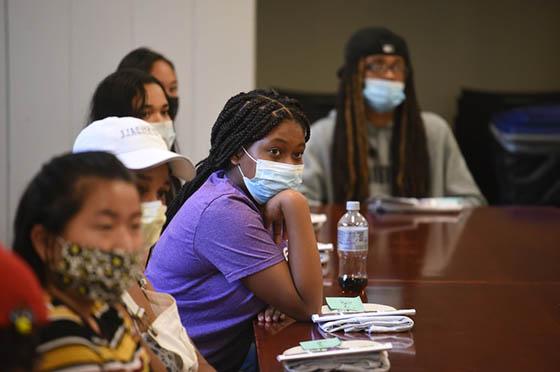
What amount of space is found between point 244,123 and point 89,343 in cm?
100

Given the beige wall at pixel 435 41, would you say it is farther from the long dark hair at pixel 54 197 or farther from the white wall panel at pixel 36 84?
the long dark hair at pixel 54 197

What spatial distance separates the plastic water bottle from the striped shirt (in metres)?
0.94

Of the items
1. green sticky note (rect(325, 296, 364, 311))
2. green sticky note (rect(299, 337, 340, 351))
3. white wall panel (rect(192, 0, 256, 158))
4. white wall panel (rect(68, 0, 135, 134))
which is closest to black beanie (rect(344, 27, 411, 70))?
white wall panel (rect(192, 0, 256, 158))

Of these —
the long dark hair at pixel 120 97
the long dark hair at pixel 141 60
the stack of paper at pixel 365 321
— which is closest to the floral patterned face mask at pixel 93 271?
the stack of paper at pixel 365 321

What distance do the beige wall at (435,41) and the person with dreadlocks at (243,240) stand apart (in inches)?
144

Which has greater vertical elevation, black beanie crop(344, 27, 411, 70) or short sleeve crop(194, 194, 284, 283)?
black beanie crop(344, 27, 411, 70)

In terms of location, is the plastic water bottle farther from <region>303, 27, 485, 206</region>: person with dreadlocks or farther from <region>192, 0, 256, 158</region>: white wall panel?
<region>192, 0, 256, 158</region>: white wall panel

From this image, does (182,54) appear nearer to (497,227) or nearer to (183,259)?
(497,227)

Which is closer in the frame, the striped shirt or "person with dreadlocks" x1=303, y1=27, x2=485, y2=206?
the striped shirt

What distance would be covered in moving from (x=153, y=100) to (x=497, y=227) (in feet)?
4.66

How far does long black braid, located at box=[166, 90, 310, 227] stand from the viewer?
2.00 meters

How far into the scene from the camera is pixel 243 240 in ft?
6.12

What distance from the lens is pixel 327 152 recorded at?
12.9 ft

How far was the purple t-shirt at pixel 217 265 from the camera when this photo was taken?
187 cm
